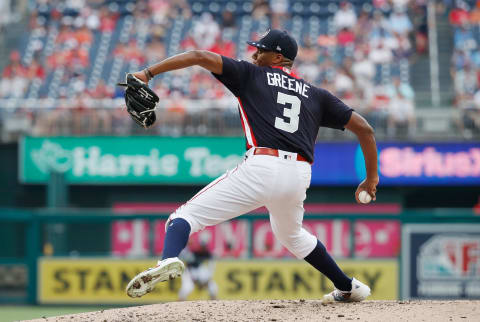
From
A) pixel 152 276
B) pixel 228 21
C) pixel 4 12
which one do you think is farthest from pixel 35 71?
pixel 152 276

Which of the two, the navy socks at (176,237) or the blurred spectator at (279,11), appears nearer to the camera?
the navy socks at (176,237)

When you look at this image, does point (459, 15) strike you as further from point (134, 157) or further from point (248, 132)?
point (248, 132)

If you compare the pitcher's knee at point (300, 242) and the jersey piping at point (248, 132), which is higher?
the jersey piping at point (248, 132)

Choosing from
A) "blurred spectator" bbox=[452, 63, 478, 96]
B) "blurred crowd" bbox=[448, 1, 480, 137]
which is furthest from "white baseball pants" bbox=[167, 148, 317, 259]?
"blurred spectator" bbox=[452, 63, 478, 96]

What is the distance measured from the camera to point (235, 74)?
16.4 ft

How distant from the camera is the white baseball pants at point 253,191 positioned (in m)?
5.03

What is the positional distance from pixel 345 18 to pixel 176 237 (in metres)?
13.4

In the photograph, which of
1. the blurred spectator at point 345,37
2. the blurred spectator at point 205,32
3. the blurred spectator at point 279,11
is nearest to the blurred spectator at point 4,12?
the blurred spectator at point 205,32

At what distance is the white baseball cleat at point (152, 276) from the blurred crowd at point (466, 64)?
1016 centimetres

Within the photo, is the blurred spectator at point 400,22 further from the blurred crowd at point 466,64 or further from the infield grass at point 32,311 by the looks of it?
the infield grass at point 32,311

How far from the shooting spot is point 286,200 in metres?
5.10

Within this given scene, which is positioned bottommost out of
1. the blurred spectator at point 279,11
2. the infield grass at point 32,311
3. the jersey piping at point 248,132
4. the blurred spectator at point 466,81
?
the infield grass at point 32,311

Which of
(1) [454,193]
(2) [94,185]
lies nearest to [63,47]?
(2) [94,185]

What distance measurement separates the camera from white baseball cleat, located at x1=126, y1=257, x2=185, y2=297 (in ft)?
15.5
